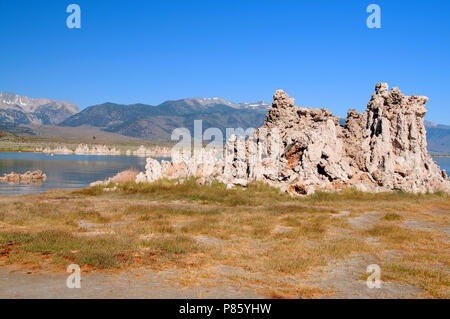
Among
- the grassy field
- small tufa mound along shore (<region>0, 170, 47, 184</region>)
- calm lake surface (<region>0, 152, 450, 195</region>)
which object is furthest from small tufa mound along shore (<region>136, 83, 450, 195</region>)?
small tufa mound along shore (<region>0, 170, 47, 184</region>)

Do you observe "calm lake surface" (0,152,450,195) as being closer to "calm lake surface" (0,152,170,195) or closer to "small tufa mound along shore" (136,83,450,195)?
"calm lake surface" (0,152,170,195)

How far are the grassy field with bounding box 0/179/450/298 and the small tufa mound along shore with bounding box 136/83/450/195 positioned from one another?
3764 mm

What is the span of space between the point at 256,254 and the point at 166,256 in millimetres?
2438

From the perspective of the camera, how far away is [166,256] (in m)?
9.82

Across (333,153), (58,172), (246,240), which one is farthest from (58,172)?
(246,240)

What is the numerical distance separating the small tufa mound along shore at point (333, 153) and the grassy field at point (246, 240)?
A: 12.3 feet

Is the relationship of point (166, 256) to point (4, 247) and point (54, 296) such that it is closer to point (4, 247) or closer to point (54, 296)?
point (54, 296)

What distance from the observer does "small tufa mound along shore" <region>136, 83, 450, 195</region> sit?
25.0 metres

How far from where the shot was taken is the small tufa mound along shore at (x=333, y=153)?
82.0ft

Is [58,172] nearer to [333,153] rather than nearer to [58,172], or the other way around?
[58,172]

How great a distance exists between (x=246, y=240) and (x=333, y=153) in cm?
1510

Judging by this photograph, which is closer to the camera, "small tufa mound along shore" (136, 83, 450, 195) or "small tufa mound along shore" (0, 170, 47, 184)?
"small tufa mound along shore" (136, 83, 450, 195)

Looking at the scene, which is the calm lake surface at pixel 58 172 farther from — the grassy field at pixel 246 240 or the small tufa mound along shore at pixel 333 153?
the grassy field at pixel 246 240

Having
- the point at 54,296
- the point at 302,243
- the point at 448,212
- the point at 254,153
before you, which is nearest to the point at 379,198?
the point at 448,212
